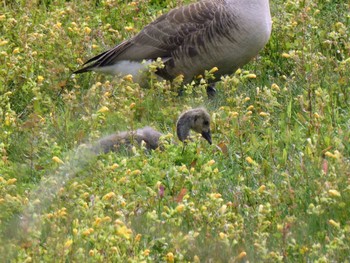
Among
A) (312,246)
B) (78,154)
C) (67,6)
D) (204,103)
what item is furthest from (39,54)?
(312,246)

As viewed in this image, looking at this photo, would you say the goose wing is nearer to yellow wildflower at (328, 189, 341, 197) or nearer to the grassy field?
the grassy field

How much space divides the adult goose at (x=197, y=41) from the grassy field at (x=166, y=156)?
330mm

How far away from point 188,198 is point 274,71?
3.68 m

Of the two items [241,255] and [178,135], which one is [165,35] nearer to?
[178,135]

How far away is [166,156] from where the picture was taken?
8461 mm

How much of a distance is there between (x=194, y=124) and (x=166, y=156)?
0.58 metres

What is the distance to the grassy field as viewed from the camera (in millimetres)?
6625

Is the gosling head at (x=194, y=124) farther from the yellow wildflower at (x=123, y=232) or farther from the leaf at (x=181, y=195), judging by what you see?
the yellow wildflower at (x=123, y=232)

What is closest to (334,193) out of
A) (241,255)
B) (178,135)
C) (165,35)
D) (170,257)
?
(241,255)

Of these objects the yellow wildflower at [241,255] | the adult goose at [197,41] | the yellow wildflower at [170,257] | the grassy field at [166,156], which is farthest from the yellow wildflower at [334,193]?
the adult goose at [197,41]

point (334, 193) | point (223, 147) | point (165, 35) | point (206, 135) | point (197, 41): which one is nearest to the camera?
point (334, 193)

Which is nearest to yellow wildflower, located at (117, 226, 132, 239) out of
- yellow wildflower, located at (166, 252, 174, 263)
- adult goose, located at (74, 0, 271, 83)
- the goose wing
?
yellow wildflower, located at (166, 252, 174, 263)

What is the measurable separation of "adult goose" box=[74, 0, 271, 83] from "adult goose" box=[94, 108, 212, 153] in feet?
5.26

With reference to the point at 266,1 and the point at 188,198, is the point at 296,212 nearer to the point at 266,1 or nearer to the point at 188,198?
the point at 188,198
